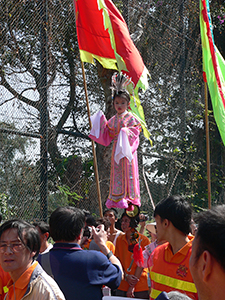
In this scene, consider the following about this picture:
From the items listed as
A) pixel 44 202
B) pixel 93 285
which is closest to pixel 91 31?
pixel 44 202

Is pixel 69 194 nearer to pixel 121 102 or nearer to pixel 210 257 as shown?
pixel 121 102

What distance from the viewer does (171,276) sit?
212 centimetres

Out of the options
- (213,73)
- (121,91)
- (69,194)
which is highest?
(213,73)

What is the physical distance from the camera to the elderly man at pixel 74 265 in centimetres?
219

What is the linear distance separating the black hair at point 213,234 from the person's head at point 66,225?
4.16ft

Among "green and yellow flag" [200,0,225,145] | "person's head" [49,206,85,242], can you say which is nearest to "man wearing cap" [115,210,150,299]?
"person's head" [49,206,85,242]

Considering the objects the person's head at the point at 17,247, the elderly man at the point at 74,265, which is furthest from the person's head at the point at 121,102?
the person's head at the point at 17,247

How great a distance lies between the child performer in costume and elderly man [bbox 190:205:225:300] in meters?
3.35

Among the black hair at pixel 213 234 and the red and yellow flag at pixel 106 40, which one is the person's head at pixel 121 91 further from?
the black hair at pixel 213 234

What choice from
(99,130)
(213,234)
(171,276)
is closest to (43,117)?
(99,130)

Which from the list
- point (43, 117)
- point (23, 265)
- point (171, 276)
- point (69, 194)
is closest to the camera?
point (23, 265)

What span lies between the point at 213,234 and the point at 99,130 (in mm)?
3576

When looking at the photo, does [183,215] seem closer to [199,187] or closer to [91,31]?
[91,31]

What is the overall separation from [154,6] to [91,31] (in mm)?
3654
